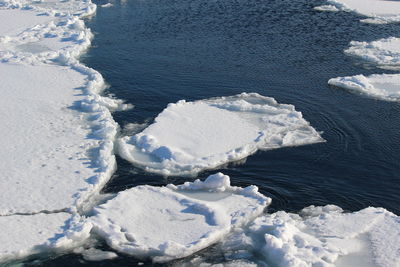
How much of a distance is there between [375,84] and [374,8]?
10448mm

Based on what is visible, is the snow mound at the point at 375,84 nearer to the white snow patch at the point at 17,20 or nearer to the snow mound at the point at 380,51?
the snow mound at the point at 380,51

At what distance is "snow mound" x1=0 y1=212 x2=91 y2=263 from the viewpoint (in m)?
10.1

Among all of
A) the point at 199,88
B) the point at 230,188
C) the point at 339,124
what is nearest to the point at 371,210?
the point at 230,188

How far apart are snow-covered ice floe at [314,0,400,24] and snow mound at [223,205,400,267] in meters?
15.6

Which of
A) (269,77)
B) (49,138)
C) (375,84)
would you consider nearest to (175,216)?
(49,138)

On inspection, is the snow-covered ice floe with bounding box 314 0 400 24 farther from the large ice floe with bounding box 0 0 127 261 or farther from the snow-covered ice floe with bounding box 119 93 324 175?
the large ice floe with bounding box 0 0 127 261

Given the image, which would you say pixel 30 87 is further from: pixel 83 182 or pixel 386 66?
pixel 386 66

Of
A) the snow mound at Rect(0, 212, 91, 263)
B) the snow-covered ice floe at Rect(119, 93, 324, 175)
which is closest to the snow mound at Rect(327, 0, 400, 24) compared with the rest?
the snow-covered ice floe at Rect(119, 93, 324, 175)

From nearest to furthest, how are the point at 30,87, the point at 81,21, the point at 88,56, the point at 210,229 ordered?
the point at 210,229 → the point at 30,87 → the point at 88,56 → the point at 81,21

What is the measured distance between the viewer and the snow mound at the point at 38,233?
10.1 metres

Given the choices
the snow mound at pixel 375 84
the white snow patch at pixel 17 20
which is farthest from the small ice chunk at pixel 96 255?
the white snow patch at pixel 17 20

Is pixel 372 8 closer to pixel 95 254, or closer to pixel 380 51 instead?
pixel 380 51

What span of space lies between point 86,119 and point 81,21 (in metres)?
10.3

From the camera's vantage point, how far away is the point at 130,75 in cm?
1858
